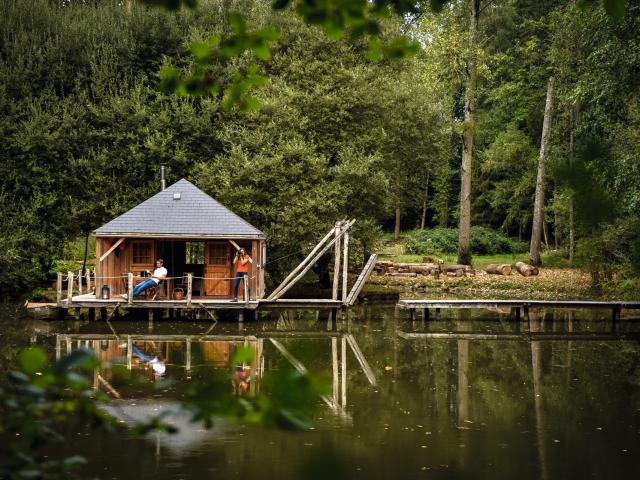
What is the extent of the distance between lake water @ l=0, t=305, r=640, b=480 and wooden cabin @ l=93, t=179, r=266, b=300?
1.76 meters

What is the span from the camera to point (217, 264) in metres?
24.8

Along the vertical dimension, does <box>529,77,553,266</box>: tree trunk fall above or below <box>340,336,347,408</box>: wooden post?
above

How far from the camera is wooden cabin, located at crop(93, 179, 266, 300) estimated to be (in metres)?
23.2

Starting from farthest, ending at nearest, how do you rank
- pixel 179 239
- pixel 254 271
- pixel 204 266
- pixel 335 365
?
pixel 204 266 < pixel 254 271 < pixel 179 239 < pixel 335 365

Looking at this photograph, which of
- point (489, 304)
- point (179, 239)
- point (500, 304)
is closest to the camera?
point (489, 304)

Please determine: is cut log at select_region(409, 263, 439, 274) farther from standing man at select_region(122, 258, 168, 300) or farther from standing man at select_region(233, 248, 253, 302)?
standing man at select_region(122, 258, 168, 300)

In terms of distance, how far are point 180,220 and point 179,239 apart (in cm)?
60

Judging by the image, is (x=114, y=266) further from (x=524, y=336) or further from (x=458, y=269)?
(x=458, y=269)

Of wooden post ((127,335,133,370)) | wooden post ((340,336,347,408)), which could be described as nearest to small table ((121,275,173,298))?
wooden post ((127,335,133,370))

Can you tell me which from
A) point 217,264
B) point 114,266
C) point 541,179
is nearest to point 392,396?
point 217,264

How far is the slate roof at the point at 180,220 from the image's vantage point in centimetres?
2311

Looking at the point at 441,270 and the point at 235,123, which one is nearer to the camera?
the point at 235,123

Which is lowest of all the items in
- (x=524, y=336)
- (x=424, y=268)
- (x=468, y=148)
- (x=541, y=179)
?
(x=524, y=336)

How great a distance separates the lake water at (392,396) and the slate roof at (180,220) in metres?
2.55
